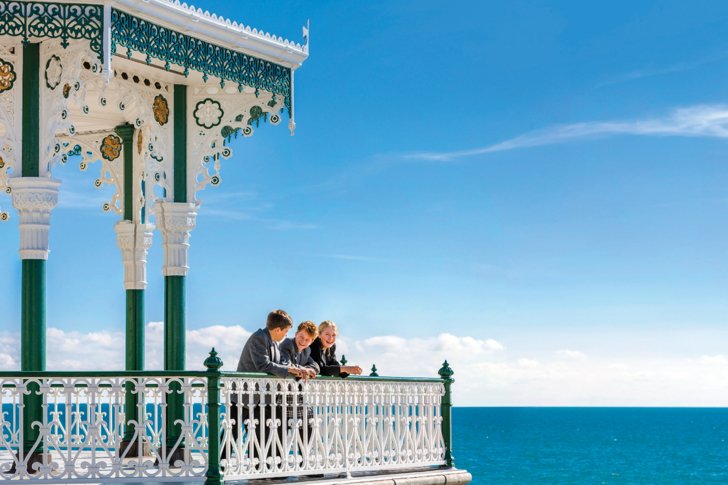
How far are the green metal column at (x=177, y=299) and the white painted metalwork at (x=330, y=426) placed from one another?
1.28 meters

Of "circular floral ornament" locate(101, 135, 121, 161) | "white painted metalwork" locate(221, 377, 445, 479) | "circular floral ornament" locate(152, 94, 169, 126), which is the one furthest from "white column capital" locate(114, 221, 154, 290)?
"white painted metalwork" locate(221, 377, 445, 479)

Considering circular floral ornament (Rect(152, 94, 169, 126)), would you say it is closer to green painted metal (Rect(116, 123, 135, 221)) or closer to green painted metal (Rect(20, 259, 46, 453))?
green painted metal (Rect(116, 123, 135, 221))

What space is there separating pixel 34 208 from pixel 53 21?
5.27ft

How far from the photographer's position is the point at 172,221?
1250 cm

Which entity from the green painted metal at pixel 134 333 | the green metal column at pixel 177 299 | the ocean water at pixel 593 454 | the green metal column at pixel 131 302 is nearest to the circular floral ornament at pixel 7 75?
the green metal column at pixel 177 299

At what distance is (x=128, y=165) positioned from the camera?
1394 centimetres

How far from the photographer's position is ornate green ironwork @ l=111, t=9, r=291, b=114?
10852 mm

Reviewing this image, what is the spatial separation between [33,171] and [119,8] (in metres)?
1.59

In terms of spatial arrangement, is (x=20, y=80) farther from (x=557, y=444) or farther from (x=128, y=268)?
(x=557, y=444)

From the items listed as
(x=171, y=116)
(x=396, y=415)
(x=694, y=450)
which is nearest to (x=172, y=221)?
(x=171, y=116)

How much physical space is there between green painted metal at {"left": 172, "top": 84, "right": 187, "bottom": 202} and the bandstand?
0.5 inches

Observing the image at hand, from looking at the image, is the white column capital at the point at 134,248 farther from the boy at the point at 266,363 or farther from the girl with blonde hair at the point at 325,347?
the boy at the point at 266,363

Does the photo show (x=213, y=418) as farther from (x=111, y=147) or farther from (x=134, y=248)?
(x=111, y=147)

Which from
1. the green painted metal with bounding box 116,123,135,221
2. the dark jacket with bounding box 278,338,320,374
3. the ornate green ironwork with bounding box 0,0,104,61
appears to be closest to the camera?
the dark jacket with bounding box 278,338,320,374
